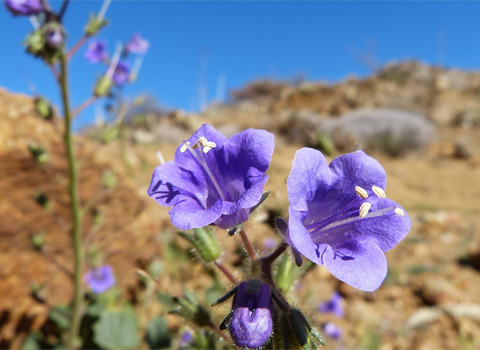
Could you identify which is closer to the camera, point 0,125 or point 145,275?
point 145,275

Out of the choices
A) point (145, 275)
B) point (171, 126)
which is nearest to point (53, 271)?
point (145, 275)

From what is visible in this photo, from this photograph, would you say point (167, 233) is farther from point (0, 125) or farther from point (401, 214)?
point (401, 214)

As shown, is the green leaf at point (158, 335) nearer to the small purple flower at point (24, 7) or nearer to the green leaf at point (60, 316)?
the green leaf at point (60, 316)

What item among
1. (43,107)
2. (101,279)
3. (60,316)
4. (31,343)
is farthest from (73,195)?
(101,279)

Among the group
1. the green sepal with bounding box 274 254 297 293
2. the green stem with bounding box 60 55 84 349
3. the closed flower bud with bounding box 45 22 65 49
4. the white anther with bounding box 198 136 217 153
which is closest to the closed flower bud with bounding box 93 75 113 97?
the green stem with bounding box 60 55 84 349

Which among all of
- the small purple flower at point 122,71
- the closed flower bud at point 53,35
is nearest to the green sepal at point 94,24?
the closed flower bud at point 53,35

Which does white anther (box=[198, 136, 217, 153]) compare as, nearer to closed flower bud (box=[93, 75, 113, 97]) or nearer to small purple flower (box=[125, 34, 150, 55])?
closed flower bud (box=[93, 75, 113, 97])
